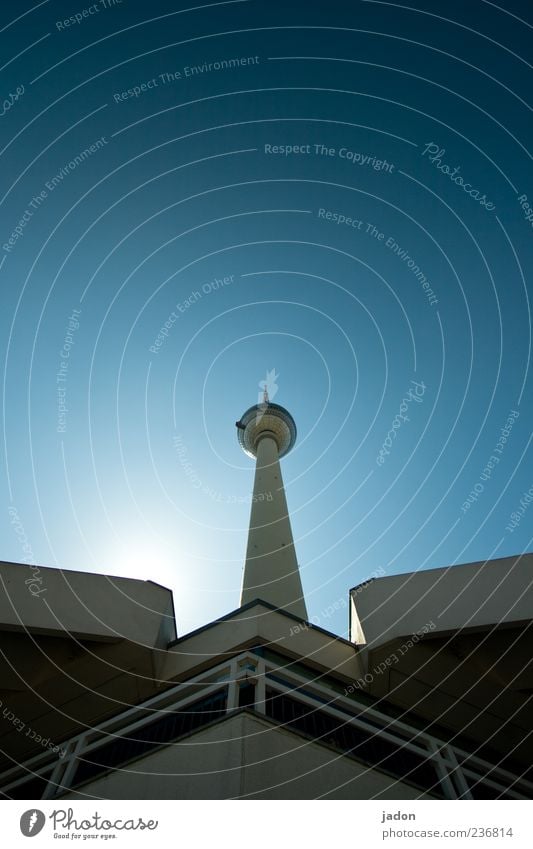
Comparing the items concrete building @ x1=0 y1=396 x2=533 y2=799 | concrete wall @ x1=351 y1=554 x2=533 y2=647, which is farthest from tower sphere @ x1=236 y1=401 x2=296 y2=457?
concrete wall @ x1=351 y1=554 x2=533 y2=647

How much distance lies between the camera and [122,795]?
9.36 m

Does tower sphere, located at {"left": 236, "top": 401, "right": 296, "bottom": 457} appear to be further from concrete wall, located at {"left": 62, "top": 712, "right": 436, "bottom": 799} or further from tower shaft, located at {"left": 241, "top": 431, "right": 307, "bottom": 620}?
concrete wall, located at {"left": 62, "top": 712, "right": 436, "bottom": 799}

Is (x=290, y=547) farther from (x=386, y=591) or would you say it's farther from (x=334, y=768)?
(x=334, y=768)

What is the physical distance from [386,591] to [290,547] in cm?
1202

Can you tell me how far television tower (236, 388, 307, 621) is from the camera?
78.7 feet

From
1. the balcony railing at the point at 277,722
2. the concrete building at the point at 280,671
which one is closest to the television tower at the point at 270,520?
the concrete building at the point at 280,671

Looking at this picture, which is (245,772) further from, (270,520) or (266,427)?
(266,427)

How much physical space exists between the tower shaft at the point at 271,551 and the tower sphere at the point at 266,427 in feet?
17.0

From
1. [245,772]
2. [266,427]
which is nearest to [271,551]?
[266,427]

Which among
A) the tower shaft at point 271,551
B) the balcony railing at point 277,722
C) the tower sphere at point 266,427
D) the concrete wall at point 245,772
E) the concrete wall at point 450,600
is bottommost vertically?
the concrete wall at point 245,772

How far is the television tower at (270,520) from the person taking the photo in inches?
945

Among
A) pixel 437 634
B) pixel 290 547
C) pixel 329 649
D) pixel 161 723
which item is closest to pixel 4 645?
pixel 161 723

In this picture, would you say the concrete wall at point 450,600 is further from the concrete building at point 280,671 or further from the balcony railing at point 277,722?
the balcony railing at point 277,722

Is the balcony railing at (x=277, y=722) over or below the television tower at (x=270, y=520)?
below
